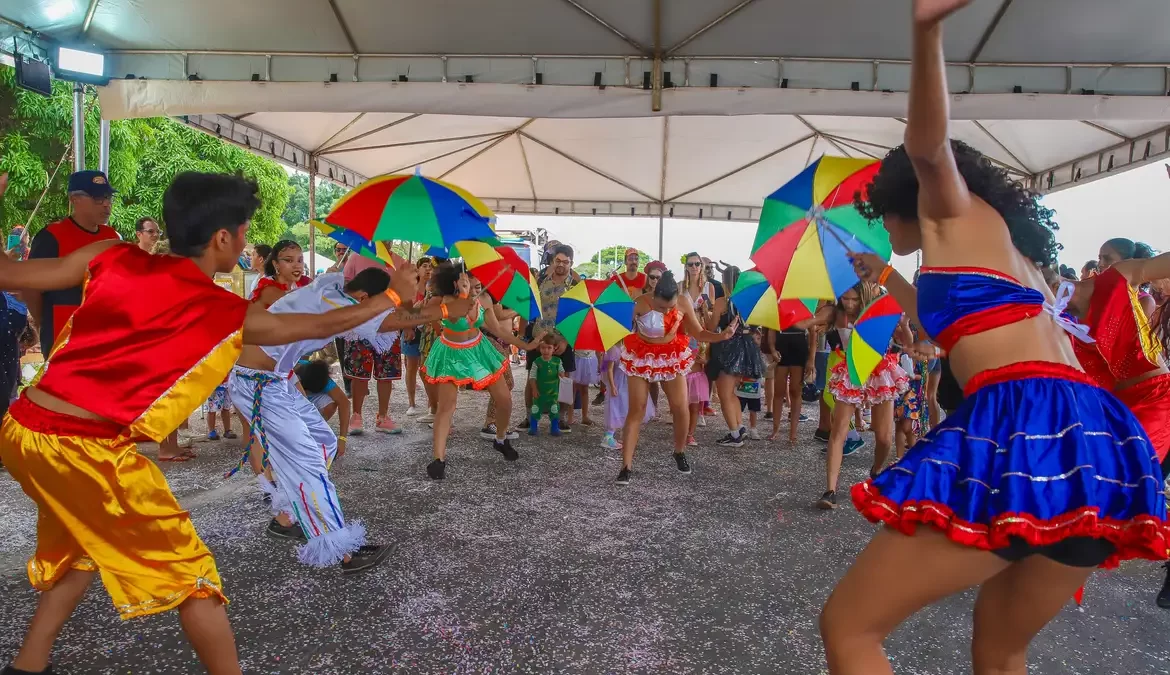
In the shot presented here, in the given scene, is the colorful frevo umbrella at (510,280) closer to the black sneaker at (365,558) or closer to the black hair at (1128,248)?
the black sneaker at (365,558)

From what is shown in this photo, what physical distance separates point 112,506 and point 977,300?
2334mm

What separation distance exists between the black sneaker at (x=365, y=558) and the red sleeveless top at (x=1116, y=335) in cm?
336

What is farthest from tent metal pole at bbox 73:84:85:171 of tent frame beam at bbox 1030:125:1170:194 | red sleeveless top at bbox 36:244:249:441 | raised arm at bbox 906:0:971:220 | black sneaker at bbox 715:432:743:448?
tent frame beam at bbox 1030:125:1170:194

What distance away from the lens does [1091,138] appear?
8.04 metres

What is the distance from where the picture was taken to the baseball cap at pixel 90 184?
4230 mm

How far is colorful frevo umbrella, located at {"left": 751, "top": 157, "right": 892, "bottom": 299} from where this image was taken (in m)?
3.37

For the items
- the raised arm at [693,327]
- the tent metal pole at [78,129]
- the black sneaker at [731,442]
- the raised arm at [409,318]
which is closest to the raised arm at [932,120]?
the raised arm at [409,318]

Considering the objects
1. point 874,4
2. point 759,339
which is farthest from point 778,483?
point 874,4

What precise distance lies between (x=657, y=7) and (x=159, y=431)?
4827 millimetres

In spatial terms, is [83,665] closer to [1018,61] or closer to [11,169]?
[1018,61]

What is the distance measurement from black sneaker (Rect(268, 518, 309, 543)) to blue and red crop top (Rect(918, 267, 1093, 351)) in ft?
11.4

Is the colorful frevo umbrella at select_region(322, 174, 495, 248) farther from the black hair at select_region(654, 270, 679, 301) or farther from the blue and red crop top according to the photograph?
the blue and red crop top

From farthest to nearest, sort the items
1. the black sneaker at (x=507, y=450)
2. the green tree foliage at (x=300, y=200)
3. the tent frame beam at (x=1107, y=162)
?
the green tree foliage at (x=300, y=200) → the tent frame beam at (x=1107, y=162) → the black sneaker at (x=507, y=450)

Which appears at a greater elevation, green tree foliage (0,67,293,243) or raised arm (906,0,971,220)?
green tree foliage (0,67,293,243)
